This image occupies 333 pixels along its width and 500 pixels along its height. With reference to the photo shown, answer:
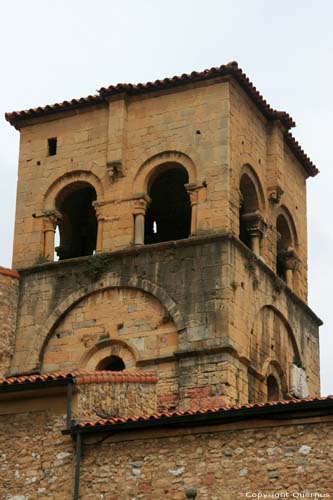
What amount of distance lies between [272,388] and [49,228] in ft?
18.6

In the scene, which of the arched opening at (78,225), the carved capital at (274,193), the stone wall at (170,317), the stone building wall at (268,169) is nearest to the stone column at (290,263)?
the stone building wall at (268,169)

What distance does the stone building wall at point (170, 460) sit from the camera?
18.8 meters

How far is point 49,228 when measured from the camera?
29.3 metres

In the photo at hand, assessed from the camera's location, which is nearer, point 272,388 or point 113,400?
point 113,400

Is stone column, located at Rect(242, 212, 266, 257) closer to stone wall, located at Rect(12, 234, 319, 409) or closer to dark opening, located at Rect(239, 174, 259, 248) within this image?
dark opening, located at Rect(239, 174, 259, 248)

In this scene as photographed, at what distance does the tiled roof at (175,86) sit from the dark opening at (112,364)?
18.9 feet

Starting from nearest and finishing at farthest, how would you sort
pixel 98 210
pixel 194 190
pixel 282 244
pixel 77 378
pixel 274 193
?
1. pixel 77 378
2. pixel 194 190
3. pixel 98 210
4. pixel 274 193
5. pixel 282 244

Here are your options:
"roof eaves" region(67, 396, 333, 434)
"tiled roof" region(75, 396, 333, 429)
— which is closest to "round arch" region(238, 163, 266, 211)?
"tiled roof" region(75, 396, 333, 429)

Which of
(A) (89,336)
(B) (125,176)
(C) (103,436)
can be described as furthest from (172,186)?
(C) (103,436)

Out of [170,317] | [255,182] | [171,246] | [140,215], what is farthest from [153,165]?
[170,317]

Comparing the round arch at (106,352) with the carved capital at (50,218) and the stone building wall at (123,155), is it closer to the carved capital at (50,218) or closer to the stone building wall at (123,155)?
the stone building wall at (123,155)

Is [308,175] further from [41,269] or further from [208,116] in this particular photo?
[41,269]

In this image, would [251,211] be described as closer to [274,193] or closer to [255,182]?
[255,182]

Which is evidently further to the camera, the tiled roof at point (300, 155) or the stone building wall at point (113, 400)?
the tiled roof at point (300, 155)
